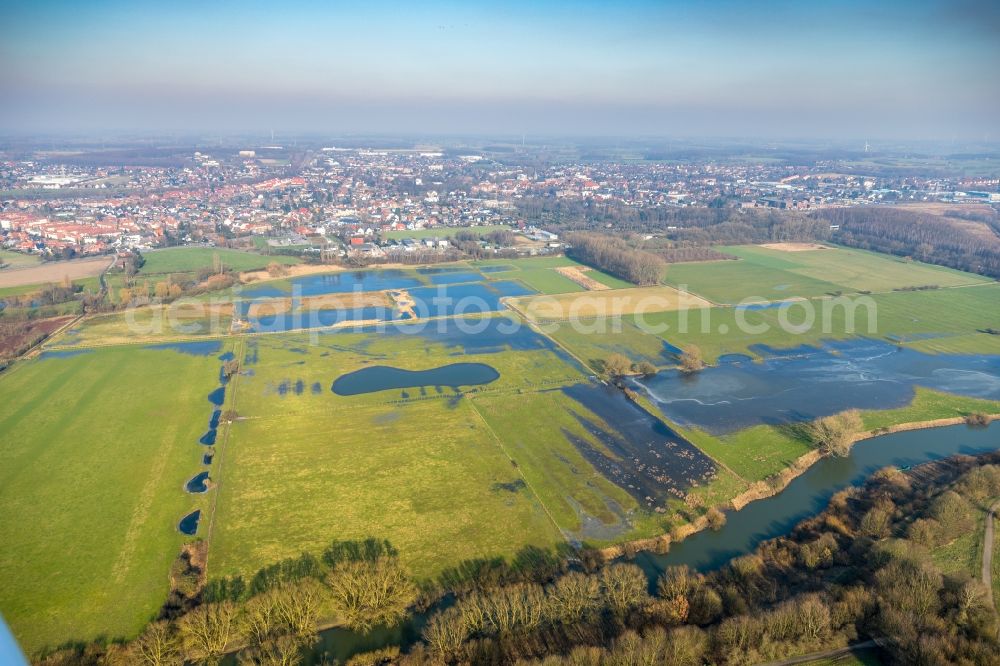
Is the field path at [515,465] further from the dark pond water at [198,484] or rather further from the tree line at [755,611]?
the dark pond water at [198,484]

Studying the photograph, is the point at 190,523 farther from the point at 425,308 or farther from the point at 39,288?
the point at 39,288

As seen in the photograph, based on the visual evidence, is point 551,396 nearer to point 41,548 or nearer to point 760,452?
point 760,452

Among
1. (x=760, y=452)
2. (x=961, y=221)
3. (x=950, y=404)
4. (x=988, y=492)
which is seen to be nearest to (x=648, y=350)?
(x=760, y=452)

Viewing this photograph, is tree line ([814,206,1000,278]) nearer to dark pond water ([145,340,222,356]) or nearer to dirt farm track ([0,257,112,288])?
dark pond water ([145,340,222,356])

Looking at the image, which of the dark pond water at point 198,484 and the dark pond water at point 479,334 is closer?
the dark pond water at point 198,484

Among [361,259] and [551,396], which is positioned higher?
[361,259]

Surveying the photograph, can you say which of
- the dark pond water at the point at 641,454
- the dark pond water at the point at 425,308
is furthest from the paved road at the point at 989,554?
the dark pond water at the point at 425,308

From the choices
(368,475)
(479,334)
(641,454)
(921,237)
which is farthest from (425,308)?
(921,237)
